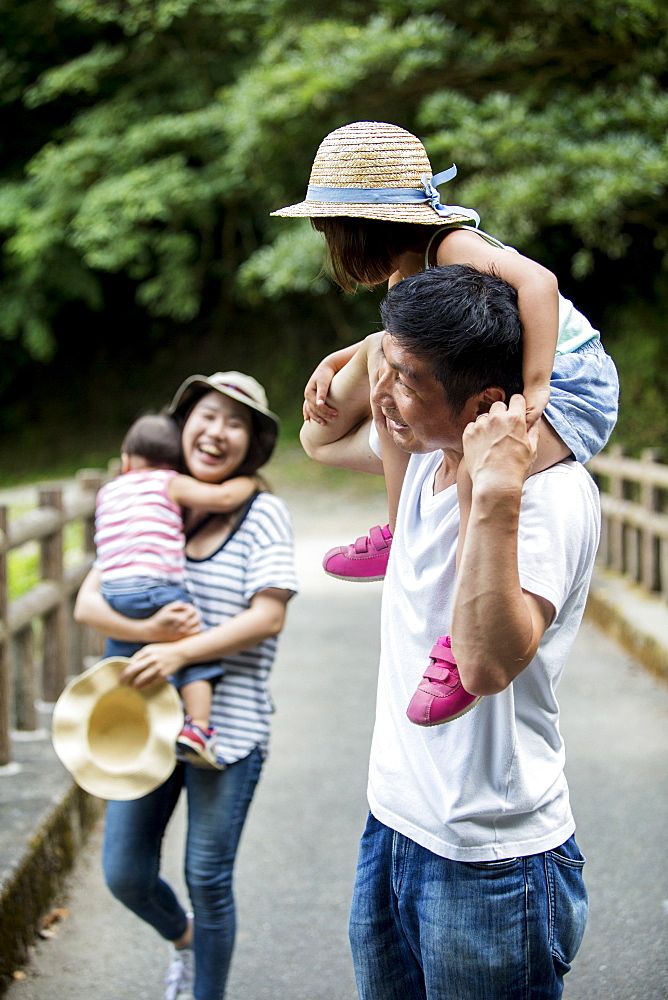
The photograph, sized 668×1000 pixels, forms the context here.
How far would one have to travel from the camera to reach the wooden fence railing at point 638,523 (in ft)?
24.1

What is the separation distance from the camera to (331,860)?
4.02 meters

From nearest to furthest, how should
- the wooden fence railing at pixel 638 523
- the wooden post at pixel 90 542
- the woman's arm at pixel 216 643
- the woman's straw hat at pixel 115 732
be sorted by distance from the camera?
the woman's straw hat at pixel 115 732 → the woman's arm at pixel 216 643 → the wooden post at pixel 90 542 → the wooden fence railing at pixel 638 523

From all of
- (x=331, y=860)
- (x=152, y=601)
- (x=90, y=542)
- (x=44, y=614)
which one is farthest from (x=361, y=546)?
(x=90, y=542)

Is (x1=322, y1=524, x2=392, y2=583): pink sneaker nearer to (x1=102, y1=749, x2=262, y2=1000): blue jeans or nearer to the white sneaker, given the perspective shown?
(x1=102, y1=749, x2=262, y2=1000): blue jeans

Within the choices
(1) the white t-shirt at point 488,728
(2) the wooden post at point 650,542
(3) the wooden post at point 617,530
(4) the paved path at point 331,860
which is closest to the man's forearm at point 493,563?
(1) the white t-shirt at point 488,728

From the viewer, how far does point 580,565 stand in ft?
5.25

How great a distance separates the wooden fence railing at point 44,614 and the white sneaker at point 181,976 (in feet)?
4.61

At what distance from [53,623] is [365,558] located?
126 inches

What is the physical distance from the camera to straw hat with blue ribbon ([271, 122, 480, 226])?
5.62 feet

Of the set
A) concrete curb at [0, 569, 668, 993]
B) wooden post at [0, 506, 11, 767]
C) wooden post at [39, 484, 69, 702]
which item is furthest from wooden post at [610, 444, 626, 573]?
wooden post at [0, 506, 11, 767]

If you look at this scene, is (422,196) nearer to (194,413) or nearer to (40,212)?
(194,413)

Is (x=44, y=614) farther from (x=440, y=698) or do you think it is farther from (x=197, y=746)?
(x=440, y=698)

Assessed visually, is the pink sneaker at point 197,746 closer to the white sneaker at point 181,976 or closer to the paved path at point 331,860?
the white sneaker at point 181,976

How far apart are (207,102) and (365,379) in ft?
48.2
